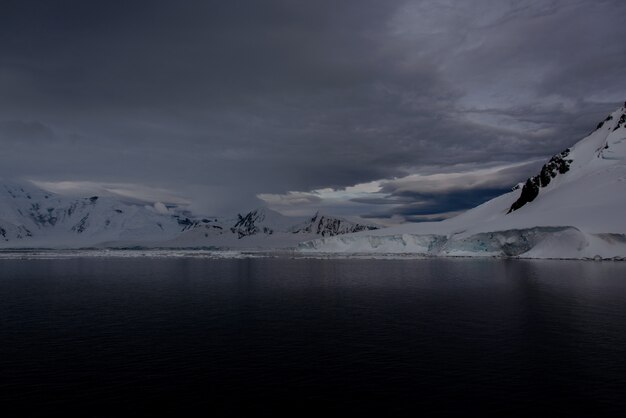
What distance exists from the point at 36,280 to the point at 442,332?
46542 mm

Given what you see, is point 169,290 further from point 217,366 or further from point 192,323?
point 217,366

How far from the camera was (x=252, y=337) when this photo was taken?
22.9 metres

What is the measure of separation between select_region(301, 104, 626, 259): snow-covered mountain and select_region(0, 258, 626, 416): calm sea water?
48.3 metres

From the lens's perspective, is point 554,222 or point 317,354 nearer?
point 317,354

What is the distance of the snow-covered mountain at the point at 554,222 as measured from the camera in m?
80.4

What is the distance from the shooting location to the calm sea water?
14.6 meters

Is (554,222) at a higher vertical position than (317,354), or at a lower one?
higher

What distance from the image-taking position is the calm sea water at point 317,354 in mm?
14602

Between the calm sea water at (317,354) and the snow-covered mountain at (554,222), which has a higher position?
the snow-covered mountain at (554,222)

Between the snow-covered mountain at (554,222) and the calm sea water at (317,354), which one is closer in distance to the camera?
the calm sea water at (317,354)

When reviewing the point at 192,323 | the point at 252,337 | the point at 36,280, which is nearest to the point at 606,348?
the point at 252,337

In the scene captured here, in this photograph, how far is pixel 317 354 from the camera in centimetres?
1988

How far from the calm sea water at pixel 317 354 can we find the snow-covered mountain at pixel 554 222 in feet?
159

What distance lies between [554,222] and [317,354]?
257 feet
